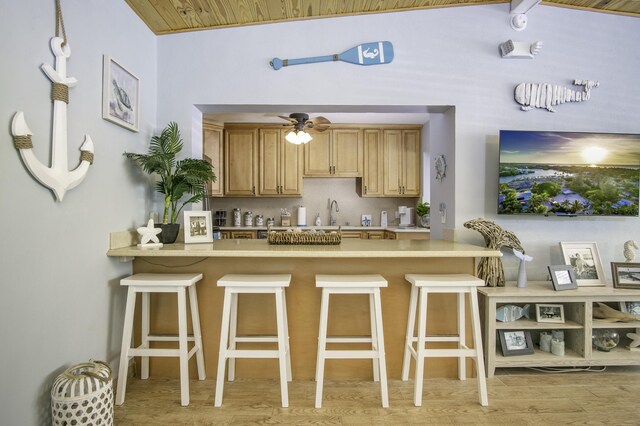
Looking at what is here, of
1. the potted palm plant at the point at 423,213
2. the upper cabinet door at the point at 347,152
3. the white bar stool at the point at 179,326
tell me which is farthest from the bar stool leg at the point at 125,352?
the potted palm plant at the point at 423,213

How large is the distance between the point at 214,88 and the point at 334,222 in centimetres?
323

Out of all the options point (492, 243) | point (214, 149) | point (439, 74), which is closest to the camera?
point (492, 243)

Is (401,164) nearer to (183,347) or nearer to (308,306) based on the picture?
(308,306)

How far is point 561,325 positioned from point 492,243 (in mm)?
717

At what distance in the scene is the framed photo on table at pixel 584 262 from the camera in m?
2.74

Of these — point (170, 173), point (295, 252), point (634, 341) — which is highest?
point (170, 173)

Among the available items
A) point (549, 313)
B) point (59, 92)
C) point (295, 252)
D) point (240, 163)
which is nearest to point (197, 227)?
point (295, 252)

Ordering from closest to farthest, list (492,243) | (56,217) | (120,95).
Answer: (56,217)
(120,95)
(492,243)

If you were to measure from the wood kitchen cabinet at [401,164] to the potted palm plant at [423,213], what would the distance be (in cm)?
36

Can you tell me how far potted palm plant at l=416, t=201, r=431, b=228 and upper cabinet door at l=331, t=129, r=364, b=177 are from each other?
1.00 m

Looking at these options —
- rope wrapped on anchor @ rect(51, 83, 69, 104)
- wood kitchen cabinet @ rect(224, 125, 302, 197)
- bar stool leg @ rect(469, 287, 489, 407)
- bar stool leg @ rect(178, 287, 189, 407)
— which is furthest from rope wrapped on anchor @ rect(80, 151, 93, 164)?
wood kitchen cabinet @ rect(224, 125, 302, 197)

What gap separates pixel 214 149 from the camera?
5.28m

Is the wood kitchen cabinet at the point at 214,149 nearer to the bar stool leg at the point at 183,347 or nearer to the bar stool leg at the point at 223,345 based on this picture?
the bar stool leg at the point at 183,347

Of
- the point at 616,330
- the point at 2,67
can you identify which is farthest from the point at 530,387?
the point at 2,67
